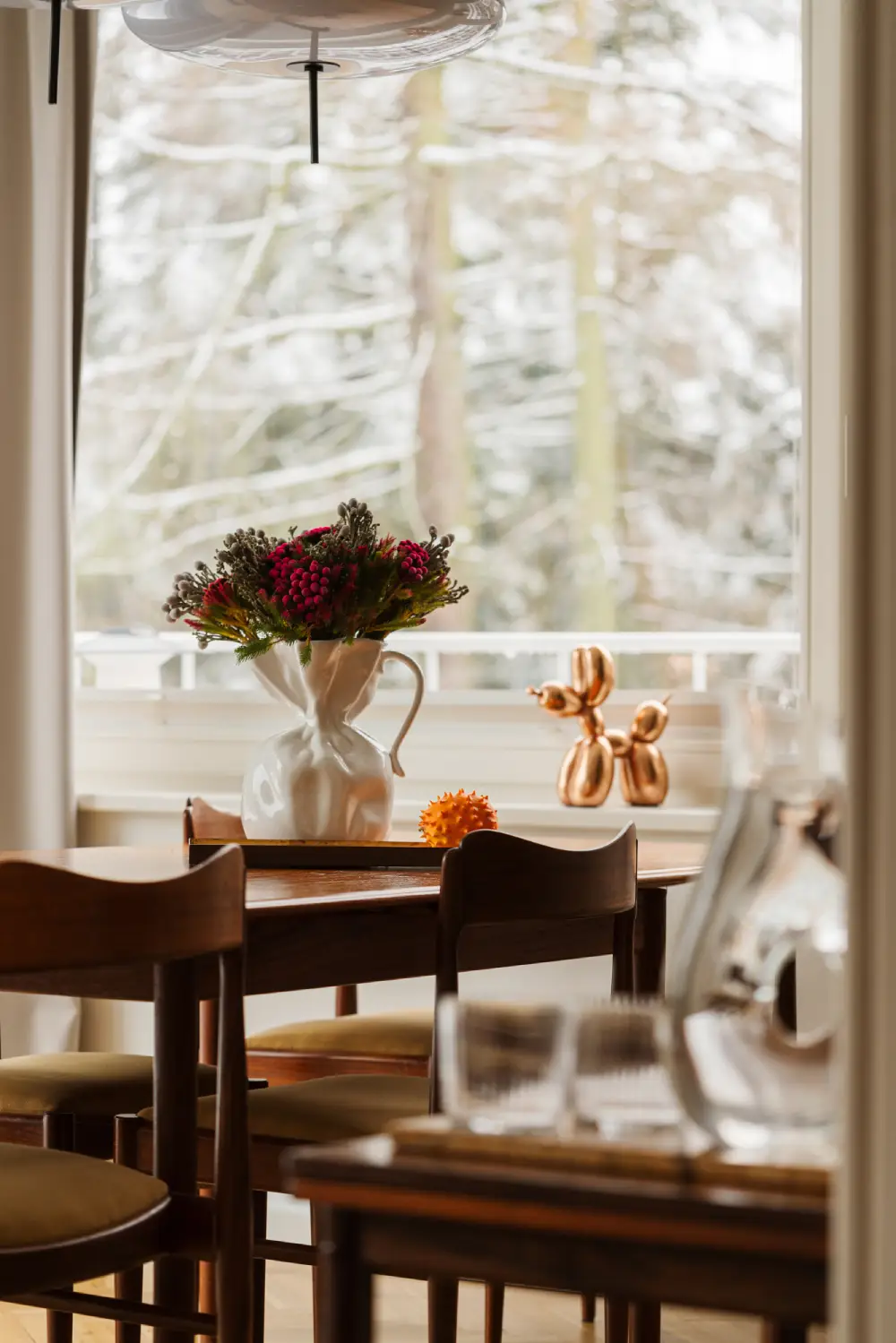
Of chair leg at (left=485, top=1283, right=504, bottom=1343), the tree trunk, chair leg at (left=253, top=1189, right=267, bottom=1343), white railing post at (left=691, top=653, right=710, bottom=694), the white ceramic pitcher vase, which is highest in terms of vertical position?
the tree trunk

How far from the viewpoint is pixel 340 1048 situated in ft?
8.72

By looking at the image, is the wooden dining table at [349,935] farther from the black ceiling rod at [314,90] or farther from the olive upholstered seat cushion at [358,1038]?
the black ceiling rod at [314,90]

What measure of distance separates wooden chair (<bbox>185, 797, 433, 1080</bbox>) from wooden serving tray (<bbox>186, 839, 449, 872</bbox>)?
287 mm

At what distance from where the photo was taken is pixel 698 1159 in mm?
853

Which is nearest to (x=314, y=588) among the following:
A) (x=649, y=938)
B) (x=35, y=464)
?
(x=649, y=938)

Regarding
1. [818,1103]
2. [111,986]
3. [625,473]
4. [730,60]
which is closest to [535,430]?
[625,473]

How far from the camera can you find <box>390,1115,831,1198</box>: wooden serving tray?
83 cm

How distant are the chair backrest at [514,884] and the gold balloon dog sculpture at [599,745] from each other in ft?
3.62

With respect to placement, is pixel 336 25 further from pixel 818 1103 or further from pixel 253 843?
pixel 818 1103

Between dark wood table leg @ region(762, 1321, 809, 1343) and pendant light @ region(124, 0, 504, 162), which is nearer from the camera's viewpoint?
dark wood table leg @ region(762, 1321, 809, 1343)

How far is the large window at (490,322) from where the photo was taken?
3490mm

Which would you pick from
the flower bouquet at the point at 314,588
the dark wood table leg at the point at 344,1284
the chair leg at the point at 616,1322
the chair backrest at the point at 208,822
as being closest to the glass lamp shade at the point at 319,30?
the flower bouquet at the point at 314,588

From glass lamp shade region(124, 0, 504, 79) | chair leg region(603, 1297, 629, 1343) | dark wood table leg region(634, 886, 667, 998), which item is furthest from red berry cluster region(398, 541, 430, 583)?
chair leg region(603, 1297, 629, 1343)

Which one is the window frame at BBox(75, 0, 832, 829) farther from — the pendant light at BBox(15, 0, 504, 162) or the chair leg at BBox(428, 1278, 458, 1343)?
the chair leg at BBox(428, 1278, 458, 1343)
